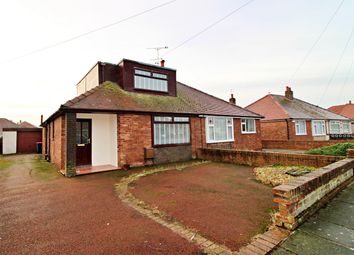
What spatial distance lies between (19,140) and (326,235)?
88.0 feet

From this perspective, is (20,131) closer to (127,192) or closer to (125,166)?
(125,166)

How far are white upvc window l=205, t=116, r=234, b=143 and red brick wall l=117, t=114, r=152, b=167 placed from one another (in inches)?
183

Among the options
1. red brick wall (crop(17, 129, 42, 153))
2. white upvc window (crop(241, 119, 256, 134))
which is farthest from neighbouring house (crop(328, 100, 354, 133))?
red brick wall (crop(17, 129, 42, 153))

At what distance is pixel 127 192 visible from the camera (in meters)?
5.57

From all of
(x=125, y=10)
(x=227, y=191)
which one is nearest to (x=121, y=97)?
A: (x=125, y=10)

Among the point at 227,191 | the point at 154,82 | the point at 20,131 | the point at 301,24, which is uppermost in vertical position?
the point at 301,24

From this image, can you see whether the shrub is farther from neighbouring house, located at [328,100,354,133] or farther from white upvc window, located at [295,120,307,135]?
neighbouring house, located at [328,100,354,133]

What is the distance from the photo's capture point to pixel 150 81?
12578 mm

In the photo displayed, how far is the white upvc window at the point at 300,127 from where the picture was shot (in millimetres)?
21422

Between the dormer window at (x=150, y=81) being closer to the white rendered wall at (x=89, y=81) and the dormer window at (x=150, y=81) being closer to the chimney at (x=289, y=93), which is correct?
the white rendered wall at (x=89, y=81)

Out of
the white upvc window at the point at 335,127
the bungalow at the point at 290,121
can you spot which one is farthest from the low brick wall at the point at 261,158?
the white upvc window at the point at 335,127

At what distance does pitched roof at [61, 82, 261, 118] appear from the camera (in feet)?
A: 29.1

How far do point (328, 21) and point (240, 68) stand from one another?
Result: 606 centimetres

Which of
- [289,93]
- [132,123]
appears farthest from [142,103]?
[289,93]
